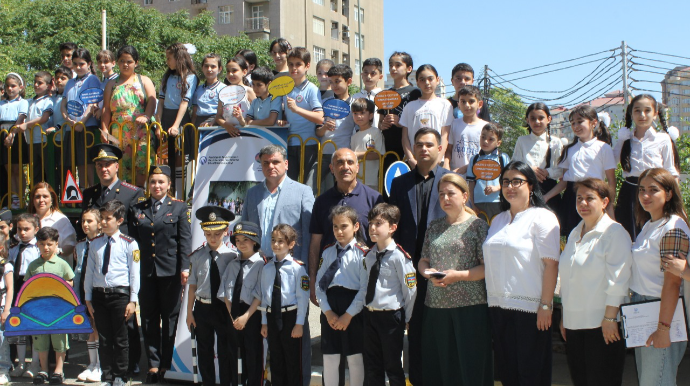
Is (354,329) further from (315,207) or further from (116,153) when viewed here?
(116,153)

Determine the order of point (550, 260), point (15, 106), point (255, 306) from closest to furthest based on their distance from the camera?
point (550, 260)
point (255, 306)
point (15, 106)

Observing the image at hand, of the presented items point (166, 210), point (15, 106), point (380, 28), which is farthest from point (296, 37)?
point (166, 210)

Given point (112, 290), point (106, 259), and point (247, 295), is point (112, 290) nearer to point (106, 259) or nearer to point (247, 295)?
point (106, 259)

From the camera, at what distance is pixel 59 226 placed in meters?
6.54

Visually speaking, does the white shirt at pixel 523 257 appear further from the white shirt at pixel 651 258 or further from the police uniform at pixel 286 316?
the police uniform at pixel 286 316

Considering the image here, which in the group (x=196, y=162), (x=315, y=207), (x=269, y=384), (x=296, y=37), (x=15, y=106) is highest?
(x=296, y=37)

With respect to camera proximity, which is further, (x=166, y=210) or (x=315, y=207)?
(x=166, y=210)

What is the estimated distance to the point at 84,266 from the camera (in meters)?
5.92

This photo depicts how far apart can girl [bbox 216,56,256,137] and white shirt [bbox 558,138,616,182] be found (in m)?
3.00

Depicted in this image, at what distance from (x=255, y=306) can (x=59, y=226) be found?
2.69 meters

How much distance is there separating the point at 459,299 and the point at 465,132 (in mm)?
2176

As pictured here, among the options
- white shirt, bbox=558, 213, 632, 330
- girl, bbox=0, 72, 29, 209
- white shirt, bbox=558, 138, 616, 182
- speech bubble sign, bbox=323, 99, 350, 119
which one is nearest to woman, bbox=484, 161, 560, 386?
white shirt, bbox=558, 213, 632, 330

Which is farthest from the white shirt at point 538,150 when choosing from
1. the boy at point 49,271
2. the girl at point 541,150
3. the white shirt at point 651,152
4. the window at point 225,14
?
the window at point 225,14

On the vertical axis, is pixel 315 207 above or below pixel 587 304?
above
